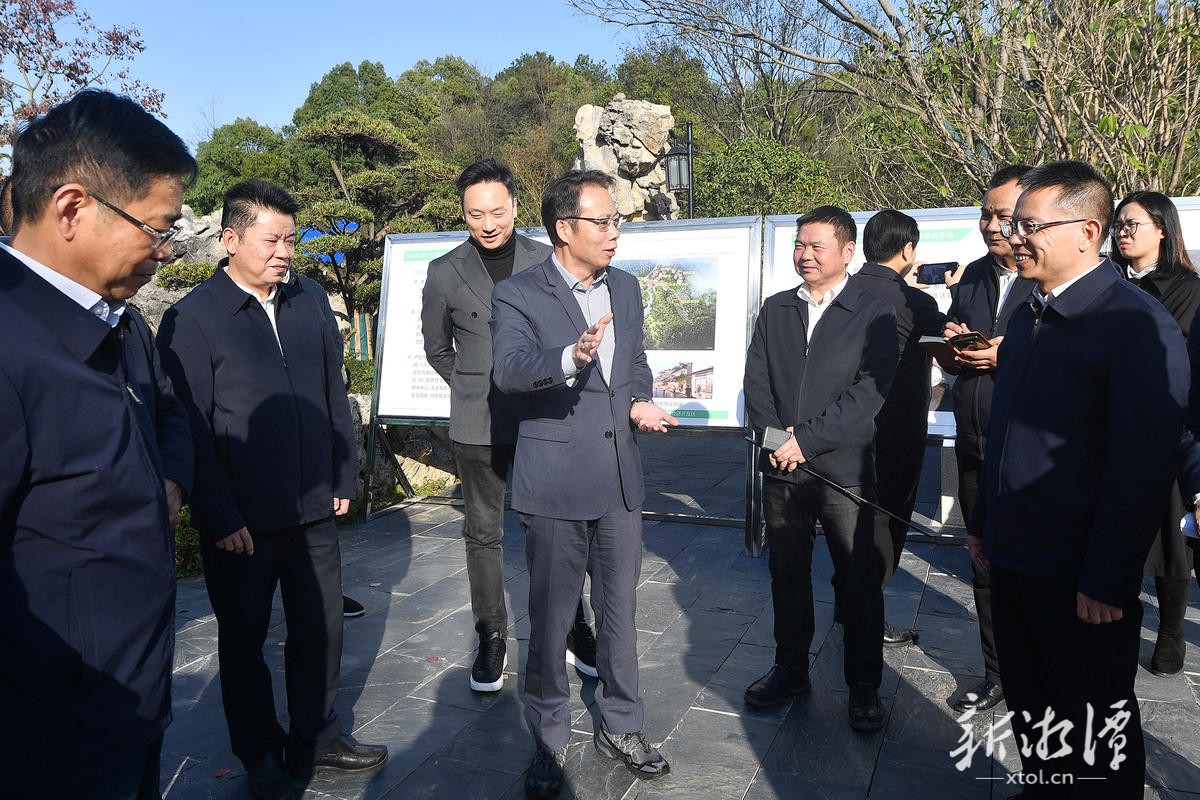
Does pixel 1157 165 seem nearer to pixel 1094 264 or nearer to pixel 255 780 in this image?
pixel 1094 264

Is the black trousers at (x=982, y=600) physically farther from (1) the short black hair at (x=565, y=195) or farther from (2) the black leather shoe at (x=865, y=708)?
(1) the short black hair at (x=565, y=195)

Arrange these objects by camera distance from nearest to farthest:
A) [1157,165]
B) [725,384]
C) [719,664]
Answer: [719,664]
[1157,165]
[725,384]

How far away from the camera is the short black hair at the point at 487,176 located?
3814mm

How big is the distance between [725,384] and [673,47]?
1145 inches

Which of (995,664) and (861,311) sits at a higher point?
(861,311)

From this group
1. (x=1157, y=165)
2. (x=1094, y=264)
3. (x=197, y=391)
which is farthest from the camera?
(x=1157, y=165)

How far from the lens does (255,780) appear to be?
9.25ft

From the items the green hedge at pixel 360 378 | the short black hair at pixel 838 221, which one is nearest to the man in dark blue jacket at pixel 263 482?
the short black hair at pixel 838 221

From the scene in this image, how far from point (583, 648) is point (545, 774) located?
3.37ft

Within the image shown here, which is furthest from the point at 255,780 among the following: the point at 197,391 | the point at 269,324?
the point at 269,324

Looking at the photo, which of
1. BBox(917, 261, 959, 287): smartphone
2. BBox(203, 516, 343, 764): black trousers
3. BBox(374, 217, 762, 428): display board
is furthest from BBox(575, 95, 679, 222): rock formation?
BBox(203, 516, 343, 764): black trousers

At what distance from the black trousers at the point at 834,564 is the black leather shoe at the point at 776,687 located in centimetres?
4

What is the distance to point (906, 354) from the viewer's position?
12.8ft

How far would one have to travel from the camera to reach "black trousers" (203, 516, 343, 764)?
2791mm
